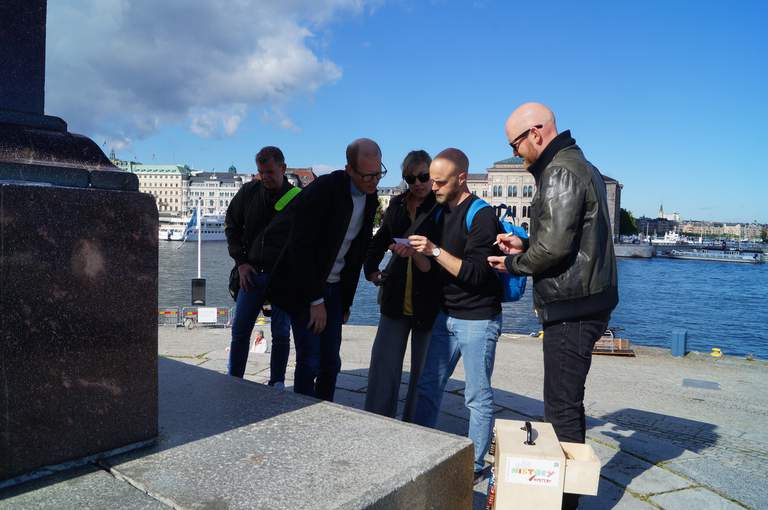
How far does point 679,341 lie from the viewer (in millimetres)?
8680

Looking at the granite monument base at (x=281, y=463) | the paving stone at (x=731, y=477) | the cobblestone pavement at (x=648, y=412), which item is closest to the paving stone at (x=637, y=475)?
the cobblestone pavement at (x=648, y=412)

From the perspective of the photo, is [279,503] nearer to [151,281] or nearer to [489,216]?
[151,281]

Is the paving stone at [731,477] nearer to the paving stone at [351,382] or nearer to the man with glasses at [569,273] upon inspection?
the man with glasses at [569,273]

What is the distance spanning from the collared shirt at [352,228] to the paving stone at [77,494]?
185 cm

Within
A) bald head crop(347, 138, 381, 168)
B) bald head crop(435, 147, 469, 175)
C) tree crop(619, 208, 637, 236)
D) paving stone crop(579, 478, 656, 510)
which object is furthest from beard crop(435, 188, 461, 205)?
tree crop(619, 208, 637, 236)

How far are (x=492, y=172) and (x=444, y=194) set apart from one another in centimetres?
10046

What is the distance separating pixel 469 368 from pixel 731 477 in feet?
5.21

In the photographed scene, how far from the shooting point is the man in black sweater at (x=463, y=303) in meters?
3.07

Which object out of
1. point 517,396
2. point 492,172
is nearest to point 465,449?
point 517,396

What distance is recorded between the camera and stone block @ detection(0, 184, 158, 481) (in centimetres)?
172

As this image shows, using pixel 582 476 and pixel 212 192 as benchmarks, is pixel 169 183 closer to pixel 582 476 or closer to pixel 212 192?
pixel 212 192

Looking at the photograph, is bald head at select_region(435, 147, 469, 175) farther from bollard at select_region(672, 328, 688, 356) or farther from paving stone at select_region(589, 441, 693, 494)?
bollard at select_region(672, 328, 688, 356)

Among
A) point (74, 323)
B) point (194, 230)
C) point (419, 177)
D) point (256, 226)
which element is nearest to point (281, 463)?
point (74, 323)

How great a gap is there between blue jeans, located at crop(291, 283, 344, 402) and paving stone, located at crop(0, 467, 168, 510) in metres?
1.66
